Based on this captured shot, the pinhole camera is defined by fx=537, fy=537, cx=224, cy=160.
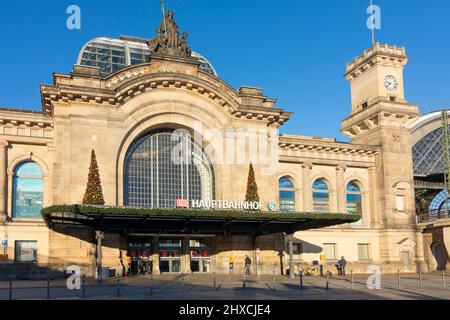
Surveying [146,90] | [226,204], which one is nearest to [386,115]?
[226,204]

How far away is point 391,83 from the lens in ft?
189

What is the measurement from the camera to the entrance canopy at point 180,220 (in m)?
Answer: 33.1

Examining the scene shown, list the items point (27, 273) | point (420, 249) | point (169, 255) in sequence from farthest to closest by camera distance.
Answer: point (420, 249) → point (169, 255) → point (27, 273)

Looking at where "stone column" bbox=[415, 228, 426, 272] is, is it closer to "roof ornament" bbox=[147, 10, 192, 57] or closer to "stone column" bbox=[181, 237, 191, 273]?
"stone column" bbox=[181, 237, 191, 273]

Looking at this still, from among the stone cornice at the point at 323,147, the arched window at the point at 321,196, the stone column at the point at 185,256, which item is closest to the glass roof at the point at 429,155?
the stone cornice at the point at 323,147

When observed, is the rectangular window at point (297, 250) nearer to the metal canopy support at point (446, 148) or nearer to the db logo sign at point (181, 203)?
the db logo sign at point (181, 203)

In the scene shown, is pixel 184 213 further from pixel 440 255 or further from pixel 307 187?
pixel 440 255

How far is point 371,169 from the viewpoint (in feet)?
184

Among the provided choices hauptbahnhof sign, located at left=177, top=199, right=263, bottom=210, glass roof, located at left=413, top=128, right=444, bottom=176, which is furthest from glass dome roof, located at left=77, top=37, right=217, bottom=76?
glass roof, located at left=413, top=128, right=444, bottom=176

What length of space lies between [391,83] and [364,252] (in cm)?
1825

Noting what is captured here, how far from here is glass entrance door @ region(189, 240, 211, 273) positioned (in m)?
44.9

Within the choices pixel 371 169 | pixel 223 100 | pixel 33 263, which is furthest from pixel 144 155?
pixel 371 169

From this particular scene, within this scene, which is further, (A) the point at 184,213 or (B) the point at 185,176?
(B) the point at 185,176

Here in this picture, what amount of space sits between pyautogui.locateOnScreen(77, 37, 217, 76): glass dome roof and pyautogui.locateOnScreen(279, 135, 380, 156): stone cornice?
1080cm
